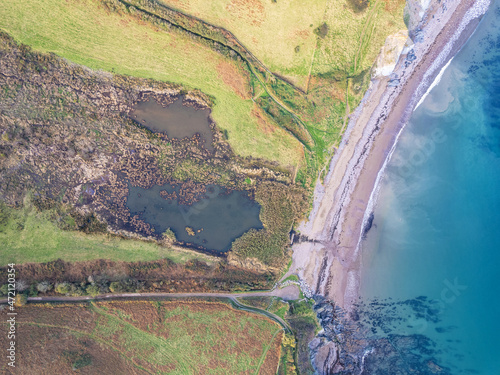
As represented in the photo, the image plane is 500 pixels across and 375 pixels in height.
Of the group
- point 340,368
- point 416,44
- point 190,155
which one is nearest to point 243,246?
point 190,155

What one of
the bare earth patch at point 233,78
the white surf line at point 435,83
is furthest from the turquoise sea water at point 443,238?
the bare earth patch at point 233,78

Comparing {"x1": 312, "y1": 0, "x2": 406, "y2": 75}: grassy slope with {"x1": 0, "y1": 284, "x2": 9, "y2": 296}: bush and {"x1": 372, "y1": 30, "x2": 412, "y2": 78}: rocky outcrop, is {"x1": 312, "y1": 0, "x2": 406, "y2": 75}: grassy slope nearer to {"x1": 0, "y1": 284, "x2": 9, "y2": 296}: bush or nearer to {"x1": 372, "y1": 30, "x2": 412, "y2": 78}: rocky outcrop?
{"x1": 372, "y1": 30, "x2": 412, "y2": 78}: rocky outcrop

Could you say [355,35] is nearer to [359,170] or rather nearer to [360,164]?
[360,164]

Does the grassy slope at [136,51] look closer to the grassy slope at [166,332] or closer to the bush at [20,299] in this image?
the grassy slope at [166,332]

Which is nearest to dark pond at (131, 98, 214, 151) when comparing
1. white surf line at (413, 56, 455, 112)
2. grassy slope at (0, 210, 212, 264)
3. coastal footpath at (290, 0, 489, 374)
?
grassy slope at (0, 210, 212, 264)

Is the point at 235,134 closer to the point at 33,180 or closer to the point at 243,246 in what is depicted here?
the point at 243,246

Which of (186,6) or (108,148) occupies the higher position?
(186,6)

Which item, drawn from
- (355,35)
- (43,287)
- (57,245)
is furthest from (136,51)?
(43,287)
